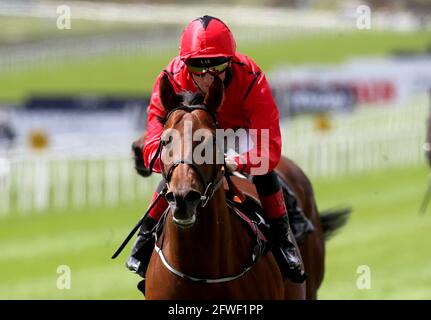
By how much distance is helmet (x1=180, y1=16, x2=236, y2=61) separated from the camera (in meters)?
5.20

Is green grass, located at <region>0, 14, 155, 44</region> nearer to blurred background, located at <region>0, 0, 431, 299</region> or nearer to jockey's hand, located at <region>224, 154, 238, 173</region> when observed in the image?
→ blurred background, located at <region>0, 0, 431, 299</region>

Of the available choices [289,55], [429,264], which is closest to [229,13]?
[289,55]

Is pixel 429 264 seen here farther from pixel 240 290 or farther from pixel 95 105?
pixel 95 105

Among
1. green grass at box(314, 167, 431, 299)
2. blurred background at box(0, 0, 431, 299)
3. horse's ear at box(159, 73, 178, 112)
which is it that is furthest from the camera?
blurred background at box(0, 0, 431, 299)

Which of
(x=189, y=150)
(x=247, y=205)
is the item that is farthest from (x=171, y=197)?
(x=247, y=205)

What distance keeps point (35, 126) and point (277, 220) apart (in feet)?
48.4

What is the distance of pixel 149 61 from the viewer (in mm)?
37938

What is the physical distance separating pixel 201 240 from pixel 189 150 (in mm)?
571

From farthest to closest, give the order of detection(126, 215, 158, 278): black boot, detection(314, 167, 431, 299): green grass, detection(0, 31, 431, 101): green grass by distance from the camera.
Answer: detection(0, 31, 431, 101): green grass
detection(314, 167, 431, 299): green grass
detection(126, 215, 158, 278): black boot

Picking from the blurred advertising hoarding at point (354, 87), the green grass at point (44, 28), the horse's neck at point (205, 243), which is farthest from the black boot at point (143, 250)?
the green grass at point (44, 28)

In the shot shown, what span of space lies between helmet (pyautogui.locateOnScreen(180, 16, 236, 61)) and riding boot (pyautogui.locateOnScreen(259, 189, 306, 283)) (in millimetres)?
956

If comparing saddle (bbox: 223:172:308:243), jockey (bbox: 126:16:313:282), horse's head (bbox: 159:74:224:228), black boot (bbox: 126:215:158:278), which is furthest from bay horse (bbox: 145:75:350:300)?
black boot (bbox: 126:215:158:278)

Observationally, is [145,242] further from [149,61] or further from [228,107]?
[149,61]
